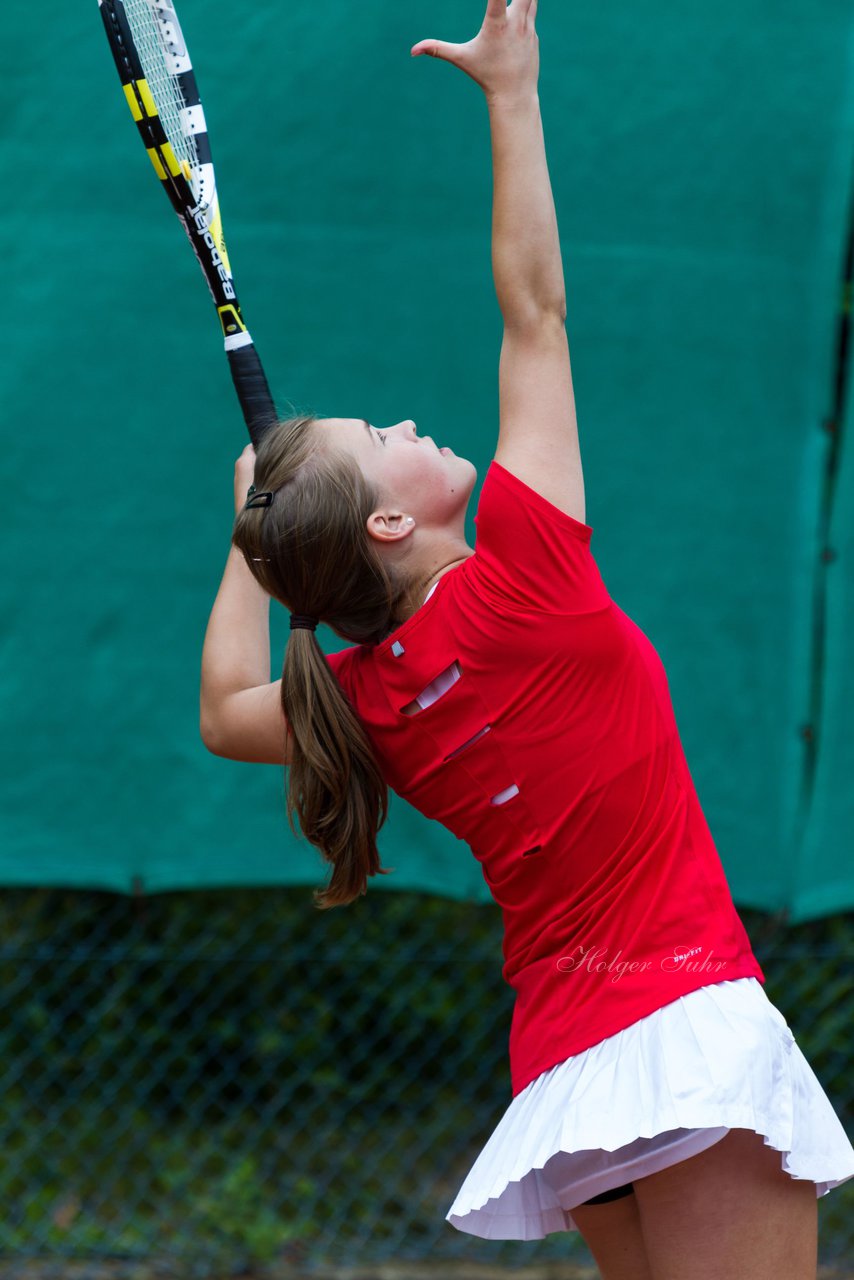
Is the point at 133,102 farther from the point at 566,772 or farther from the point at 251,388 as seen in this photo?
the point at 566,772

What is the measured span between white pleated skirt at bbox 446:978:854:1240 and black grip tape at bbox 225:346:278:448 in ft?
3.52

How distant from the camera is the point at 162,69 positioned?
230 centimetres

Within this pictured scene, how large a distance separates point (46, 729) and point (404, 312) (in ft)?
3.81

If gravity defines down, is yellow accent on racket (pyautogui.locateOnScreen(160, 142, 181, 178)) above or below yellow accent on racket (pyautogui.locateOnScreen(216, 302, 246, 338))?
above

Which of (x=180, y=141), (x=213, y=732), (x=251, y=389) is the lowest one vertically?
(x=213, y=732)

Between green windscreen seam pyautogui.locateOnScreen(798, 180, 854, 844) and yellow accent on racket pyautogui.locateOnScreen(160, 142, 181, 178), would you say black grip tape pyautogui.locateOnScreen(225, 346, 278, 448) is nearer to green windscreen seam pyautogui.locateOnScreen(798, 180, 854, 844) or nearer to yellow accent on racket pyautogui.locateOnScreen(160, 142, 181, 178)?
yellow accent on racket pyautogui.locateOnScreen(160, 142, 181, 178)

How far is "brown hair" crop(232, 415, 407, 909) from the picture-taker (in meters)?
1.72

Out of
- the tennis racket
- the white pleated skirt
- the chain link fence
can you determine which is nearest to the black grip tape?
the tennis racket

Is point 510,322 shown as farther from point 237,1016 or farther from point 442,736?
point 237,1016

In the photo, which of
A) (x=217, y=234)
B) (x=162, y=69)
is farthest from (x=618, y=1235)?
(x=162, y=69)

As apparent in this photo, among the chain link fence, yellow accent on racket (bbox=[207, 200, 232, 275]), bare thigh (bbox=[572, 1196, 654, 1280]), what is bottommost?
the chain link fence

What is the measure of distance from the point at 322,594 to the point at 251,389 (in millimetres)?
544

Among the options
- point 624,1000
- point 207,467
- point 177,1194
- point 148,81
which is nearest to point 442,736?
point 624,1000

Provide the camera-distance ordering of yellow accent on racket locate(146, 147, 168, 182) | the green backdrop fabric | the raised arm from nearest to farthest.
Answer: the raised arm, yellow accent on racket locate(146, 147, 168, 182), the green backdrop fabric
